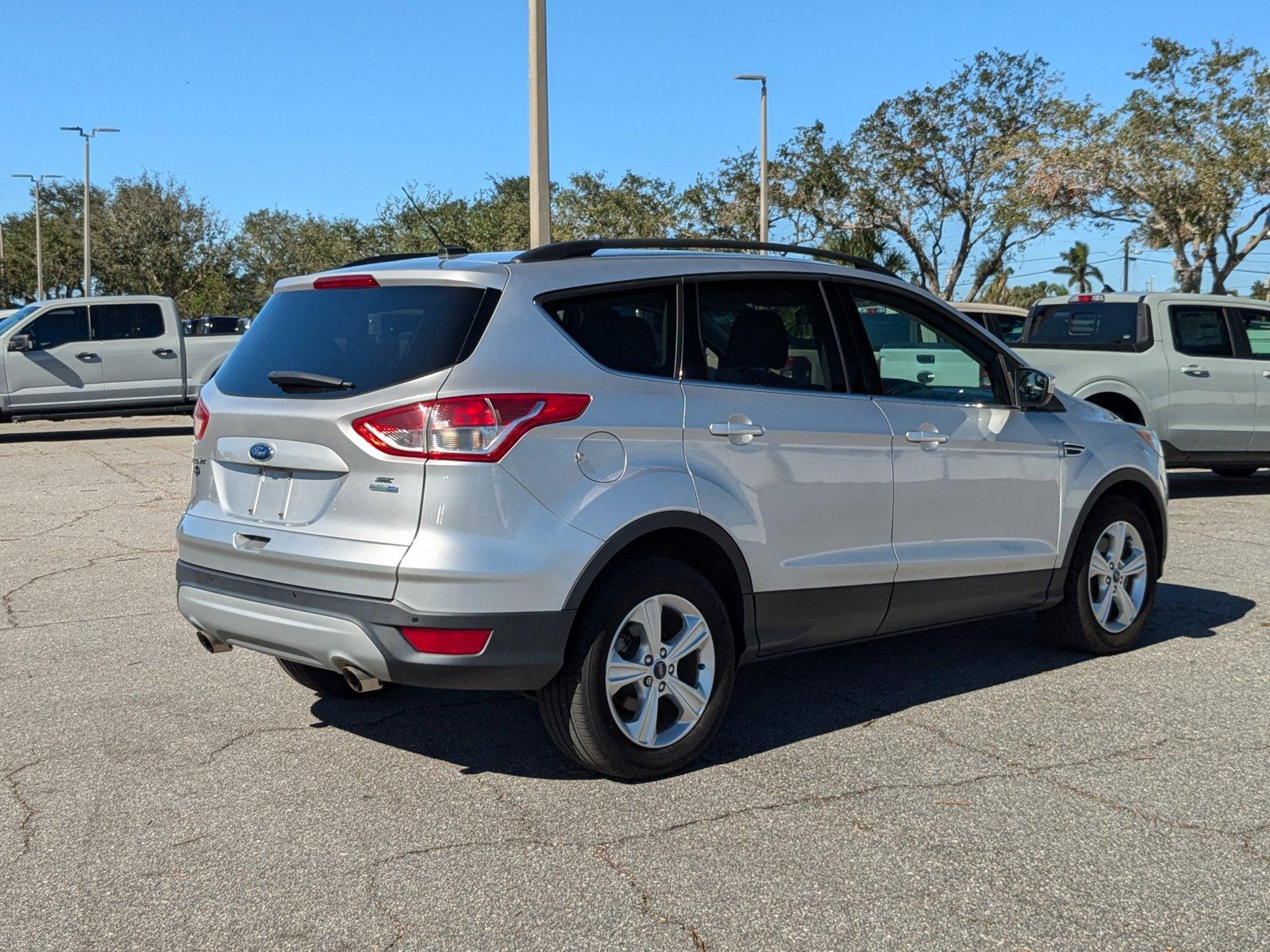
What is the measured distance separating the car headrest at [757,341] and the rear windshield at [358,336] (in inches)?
40.5

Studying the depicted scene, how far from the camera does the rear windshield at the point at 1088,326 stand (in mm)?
12359

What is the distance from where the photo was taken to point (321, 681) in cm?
552

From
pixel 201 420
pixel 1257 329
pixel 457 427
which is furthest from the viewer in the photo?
pixel 1257 329

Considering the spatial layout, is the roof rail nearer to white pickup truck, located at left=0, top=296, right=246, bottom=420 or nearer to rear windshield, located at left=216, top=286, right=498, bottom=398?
rear windshield, located at left=216, top=286, right=498, bottom=398

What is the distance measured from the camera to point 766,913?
11.7 feet

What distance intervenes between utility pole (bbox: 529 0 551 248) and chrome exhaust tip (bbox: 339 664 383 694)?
903 cm

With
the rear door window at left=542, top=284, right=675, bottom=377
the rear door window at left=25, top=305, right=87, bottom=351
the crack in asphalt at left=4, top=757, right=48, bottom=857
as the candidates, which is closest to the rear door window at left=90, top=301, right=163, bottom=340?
the rear door window at left=25, top=305, right=87, bottom=351

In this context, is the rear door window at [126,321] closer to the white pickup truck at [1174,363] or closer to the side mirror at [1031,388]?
the white pickup truck at [1174,363]

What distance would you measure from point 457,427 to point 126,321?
59.2 ft

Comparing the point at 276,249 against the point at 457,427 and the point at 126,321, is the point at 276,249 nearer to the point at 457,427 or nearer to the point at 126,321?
the point at 126,321

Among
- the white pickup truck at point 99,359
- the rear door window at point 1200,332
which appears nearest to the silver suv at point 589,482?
the rear door window at point 1200,332

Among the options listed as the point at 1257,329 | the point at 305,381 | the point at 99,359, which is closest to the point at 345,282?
the point at 305,381

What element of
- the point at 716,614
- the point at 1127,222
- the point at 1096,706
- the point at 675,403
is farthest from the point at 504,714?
the point at 1127,222

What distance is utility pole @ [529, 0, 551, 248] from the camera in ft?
43.0
